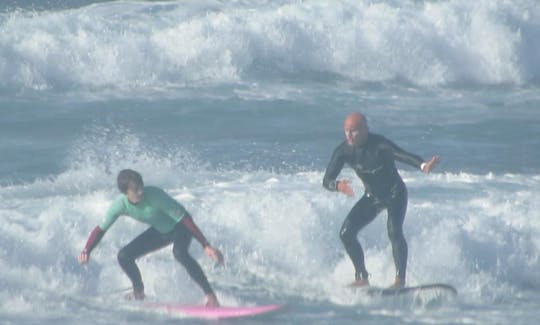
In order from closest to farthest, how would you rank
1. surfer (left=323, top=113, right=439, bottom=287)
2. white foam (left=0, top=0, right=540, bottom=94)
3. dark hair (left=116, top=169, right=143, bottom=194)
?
1. dark hair (left=116, top=169, right=143, bottom=194)
2. surfer (left=323, top=113, right=439, bottom=287)
3. white foam (left=0, top=0, right=540, bottom=94)

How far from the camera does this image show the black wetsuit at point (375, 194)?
38.3 feet

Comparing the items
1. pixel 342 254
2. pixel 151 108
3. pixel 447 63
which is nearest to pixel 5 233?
pixel 342 254

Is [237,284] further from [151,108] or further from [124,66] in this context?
[124,66]

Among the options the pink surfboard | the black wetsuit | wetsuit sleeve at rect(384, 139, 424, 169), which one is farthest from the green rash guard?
wetsuit sleeve at rect(384, 139, 424, 169)

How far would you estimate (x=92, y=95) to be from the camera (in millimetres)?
20703

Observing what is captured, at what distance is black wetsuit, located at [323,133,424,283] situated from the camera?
11.7 meters

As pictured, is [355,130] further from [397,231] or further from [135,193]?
[135,193]

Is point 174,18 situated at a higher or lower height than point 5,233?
higher

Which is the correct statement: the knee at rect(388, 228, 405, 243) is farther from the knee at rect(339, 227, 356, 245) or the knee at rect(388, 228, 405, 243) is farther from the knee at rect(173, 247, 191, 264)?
the knee at rect(173, 247, 191, 264)

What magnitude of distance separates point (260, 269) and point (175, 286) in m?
1.15

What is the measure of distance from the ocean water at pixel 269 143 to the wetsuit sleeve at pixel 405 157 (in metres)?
1.20

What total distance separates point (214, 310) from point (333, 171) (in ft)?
5.46

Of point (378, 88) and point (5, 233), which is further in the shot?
point (378, 88)

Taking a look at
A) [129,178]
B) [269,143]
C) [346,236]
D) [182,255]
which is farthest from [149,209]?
[269,143]
